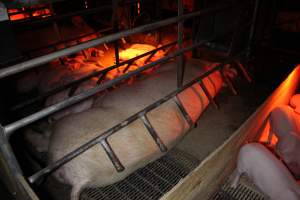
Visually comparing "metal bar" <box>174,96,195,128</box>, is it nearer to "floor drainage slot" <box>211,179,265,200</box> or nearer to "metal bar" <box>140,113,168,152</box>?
"metal bar" <box>140,113,168,152</box>

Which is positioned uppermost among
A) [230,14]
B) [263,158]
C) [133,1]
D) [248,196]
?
[133,1]

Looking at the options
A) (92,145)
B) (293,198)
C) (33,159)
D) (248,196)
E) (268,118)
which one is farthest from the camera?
(268,118)

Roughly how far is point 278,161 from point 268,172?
173mm

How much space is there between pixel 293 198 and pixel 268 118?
3.81 feet

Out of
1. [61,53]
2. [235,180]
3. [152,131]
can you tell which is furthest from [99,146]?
[235,180]

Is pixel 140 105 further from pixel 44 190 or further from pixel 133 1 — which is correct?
pixel 133 1

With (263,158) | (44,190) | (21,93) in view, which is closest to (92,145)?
(44,190)

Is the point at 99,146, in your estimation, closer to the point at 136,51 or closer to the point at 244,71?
the point at 244,71

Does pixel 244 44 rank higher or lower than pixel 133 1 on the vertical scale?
lower

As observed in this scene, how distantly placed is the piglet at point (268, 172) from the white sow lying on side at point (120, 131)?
61 cm

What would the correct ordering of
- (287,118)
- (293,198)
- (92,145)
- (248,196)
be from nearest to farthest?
(92,145) < (293,198) < (248,196) < (287,118)

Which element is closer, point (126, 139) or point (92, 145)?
point (92, 145)

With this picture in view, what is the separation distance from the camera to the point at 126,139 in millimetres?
2119

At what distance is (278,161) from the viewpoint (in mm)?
2350
